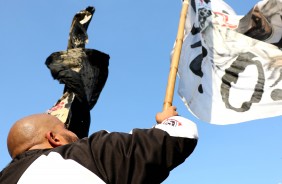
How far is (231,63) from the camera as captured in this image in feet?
21.9

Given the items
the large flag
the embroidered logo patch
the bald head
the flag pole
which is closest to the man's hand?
the embroidered logo patch

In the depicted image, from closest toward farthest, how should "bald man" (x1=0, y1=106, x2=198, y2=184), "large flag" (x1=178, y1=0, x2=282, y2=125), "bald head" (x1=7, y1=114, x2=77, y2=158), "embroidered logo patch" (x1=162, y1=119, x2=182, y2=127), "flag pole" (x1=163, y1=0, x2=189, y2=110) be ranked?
"bald man" (x1=0, y1=106, x2=198, y2=184) < "embroidered logo patch" (x1=162, y1=119, x2=182, y2=127) < "bald head" (x1=7, y1=114, x2=77, y2=158) < "flag pole" (x1=163, y1=0, x2=189, y2=110) < "large flag" (x1=178, y1=0, x2=282, y2=125)

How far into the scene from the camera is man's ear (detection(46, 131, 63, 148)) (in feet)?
8.63

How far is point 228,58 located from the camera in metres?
6.72

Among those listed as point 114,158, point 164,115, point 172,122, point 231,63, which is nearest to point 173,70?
point 164,115

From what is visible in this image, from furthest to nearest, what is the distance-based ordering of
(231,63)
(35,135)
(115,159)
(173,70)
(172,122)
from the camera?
(231,63) → (173,70) → (35,135) → (172,122) → (115,159)

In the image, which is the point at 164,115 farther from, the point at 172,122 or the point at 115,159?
the point at 115,159

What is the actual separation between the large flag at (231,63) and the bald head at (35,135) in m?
3.59

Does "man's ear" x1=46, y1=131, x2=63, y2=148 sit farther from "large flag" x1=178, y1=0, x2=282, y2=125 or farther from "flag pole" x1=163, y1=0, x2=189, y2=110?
"large flag" x1=178, y1=0, x2=282, y2=125

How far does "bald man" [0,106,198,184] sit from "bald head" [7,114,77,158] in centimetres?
12

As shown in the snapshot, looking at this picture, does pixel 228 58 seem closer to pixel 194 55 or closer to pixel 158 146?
pixel 194 55

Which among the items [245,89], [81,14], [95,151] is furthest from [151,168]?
[245,89]

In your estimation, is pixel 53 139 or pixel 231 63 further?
pixel 231 63

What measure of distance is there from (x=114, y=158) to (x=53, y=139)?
0.45m
